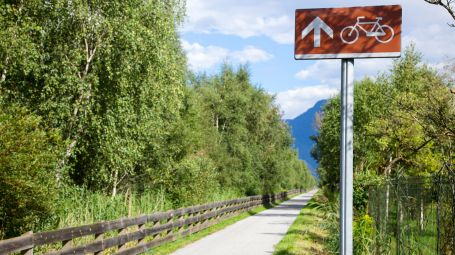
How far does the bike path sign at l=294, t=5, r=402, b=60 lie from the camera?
3.94 m

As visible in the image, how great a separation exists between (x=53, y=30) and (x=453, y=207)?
16174 mm

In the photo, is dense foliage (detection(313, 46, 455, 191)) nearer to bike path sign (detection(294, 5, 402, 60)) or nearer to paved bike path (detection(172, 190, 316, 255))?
paved bike path (detection(172, 190, 316, 255))

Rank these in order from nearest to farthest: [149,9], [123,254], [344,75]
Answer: [344,75]
[123,254]
[149,9]

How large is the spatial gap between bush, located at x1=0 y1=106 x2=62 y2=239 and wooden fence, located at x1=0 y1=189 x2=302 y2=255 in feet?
2.46

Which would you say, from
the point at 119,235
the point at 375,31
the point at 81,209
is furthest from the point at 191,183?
the point at 375,31

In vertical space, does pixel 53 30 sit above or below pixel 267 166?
above

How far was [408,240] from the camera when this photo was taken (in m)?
6.40

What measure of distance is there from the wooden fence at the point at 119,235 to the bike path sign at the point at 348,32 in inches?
212

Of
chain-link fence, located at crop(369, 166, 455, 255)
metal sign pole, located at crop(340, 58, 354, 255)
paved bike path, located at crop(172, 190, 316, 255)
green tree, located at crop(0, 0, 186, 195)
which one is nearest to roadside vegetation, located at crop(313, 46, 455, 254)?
chain-link fence, located at crop(369, 166, 455, 255)

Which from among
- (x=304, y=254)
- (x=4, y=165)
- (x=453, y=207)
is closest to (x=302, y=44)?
(x=453, y=207)

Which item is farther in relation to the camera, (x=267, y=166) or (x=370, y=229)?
(x=267, y=166)

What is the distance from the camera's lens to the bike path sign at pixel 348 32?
3.94 meters

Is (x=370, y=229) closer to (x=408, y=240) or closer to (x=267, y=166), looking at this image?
(x=408, y=240)

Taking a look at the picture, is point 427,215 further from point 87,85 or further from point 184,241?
point 87,85
